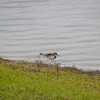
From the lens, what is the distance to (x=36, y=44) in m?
16.3

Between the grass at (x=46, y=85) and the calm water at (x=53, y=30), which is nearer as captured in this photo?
the grass at (x=46, y=85)

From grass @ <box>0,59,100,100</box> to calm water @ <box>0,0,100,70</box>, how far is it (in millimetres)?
3065

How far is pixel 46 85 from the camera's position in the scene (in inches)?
324

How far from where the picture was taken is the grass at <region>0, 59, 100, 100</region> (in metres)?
7.46

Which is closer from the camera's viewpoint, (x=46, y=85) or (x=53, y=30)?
(x=46, y=85)

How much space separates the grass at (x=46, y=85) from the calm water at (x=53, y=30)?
307 centimetres

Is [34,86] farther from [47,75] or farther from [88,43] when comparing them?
[88,43]

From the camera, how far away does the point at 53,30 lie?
→ 1962cm

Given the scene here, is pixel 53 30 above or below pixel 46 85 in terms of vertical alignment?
above

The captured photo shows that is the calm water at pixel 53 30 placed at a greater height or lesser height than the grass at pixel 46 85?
greater

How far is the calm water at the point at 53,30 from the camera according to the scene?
575 inches

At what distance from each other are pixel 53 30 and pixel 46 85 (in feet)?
37.8

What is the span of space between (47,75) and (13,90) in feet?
7.35

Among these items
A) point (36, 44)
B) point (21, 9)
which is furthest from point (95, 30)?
point (21, 9)
